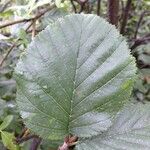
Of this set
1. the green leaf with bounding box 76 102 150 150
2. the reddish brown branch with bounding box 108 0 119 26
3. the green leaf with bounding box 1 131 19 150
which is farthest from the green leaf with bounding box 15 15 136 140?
the reddish brown branch with bounding box 108 0 119 26

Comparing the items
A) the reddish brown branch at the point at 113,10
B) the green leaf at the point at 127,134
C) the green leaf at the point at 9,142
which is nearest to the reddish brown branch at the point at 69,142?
the green leaf at the point at 127,134

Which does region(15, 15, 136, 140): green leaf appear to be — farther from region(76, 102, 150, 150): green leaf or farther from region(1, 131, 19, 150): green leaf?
region(1, 131, 19, 150): green leaf

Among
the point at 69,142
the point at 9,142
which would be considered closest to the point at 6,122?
the point at 9,142

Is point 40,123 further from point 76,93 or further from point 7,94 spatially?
point 7,94

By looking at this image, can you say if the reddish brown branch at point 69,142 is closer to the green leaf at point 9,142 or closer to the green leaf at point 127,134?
the green leaf at point 127,134

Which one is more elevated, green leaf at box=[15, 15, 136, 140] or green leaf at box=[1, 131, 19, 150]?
green leaf at box=[15, 15, 136, 140]

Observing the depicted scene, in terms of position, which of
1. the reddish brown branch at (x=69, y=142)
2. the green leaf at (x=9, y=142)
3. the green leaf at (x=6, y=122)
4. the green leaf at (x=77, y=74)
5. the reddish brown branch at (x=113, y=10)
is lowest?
the green leaf at (x=6, y=122)
